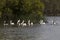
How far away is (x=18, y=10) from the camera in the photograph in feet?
87.8

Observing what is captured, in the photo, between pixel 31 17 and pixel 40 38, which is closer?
pixel 40 38

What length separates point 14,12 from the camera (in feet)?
88.7

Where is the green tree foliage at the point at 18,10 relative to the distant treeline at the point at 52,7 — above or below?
above

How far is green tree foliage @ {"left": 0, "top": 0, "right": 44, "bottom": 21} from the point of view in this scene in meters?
26.0

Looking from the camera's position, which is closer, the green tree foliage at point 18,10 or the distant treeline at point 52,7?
the green tree foliage at point 18,10

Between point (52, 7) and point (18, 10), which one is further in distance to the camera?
point (52, 7)

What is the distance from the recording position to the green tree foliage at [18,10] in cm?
2602

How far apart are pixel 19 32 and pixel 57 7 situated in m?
25.8

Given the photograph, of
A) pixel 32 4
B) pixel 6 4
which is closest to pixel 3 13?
pixel 6 4

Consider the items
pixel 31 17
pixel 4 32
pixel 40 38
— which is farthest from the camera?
pixel 31 17

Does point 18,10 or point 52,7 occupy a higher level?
point 18,10

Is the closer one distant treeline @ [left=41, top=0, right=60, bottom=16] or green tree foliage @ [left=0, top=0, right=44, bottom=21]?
green tree foliage @ [left=0, top=0, right=44, bottom=21]

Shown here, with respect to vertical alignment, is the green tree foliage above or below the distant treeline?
above

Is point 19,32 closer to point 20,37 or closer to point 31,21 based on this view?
point 20,37
